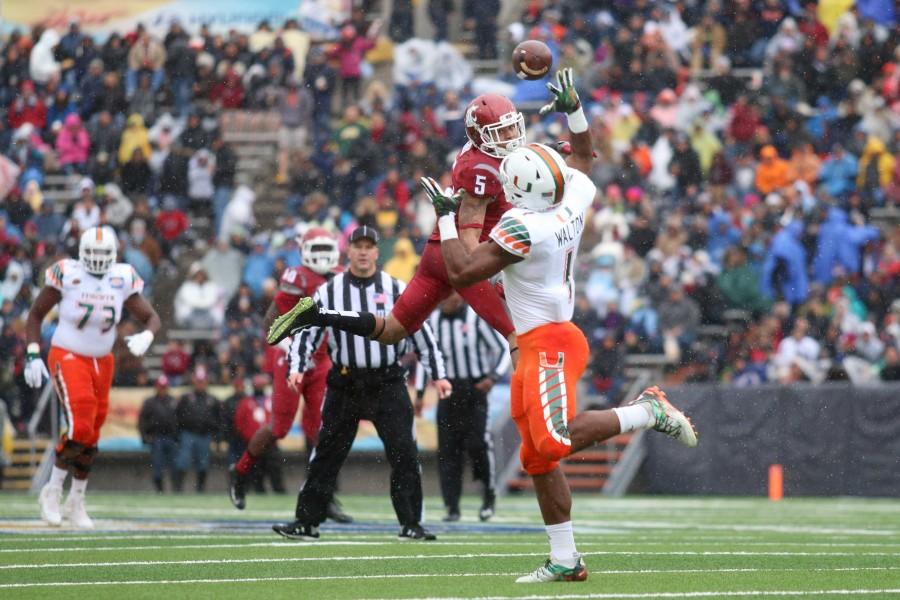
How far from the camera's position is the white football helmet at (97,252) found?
10555mm

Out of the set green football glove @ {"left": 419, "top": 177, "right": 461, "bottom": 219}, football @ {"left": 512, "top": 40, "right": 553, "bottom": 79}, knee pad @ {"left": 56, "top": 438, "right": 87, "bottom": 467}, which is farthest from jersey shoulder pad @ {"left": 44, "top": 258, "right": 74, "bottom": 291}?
green football glove @ {"left": 419, "top": 177, "right": 461, "bottom": 219}

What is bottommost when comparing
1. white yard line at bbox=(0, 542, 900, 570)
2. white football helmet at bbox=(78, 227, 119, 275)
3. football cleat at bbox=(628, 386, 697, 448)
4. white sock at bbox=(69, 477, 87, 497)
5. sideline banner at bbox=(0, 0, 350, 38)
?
white sock at bbox=(69, 477, 87, 497)

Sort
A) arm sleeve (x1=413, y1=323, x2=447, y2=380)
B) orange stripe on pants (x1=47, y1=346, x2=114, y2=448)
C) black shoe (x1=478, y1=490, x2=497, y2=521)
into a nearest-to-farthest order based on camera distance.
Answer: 1. arm sleeve (x1=413, y1=323, x2=447, y2=380)
2. orange stripe on pants (x1=47, y1=346, x2=114, y2=448)
3. black shoe (x1=478, y1=490, x2=497, y2=521)

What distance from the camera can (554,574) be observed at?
265 inches

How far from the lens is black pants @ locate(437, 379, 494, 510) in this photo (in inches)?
484

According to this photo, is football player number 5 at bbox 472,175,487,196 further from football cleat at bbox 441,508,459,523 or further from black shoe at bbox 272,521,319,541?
football cleat at bbox 441,508,459,523

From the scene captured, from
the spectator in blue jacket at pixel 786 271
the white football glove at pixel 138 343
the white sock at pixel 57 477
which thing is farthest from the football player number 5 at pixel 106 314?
the spectator in blue jacket at pixel 786 271

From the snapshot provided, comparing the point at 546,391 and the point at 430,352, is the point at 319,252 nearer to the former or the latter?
the point at 430,352

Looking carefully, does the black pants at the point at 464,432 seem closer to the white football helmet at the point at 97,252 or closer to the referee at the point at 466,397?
the referee at the point at 466,397

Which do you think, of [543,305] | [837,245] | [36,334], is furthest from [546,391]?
[837,245]

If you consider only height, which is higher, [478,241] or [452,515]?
[478,241]

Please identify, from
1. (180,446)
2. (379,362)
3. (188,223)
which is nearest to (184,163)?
(188,223)

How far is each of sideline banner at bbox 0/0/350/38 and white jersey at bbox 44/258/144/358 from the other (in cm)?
1328

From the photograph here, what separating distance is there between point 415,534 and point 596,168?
1088 centimetres
